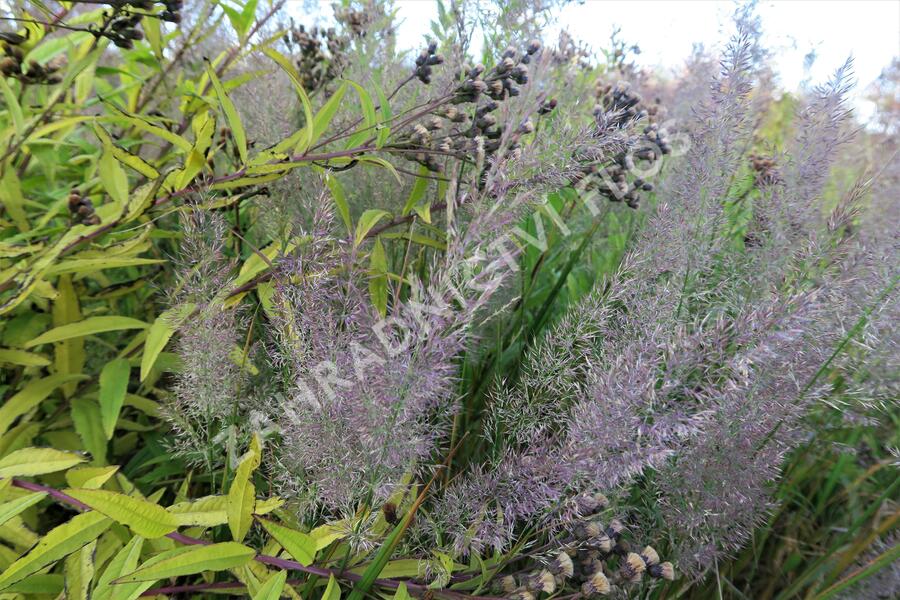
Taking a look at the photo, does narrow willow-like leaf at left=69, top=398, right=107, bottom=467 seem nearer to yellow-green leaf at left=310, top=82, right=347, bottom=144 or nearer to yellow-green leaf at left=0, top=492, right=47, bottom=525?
yellow-green leaf at left=0, top=492, right=47, bottom=525

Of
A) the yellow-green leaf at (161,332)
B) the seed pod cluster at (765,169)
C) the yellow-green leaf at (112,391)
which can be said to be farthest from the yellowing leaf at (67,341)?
the seed pod cluster at (765,169)

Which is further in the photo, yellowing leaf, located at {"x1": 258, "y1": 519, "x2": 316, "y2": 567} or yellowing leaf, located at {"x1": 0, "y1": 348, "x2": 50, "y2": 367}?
yellowing leaf, located at {"x1": 0, "y1": 348, "x2": 50, "y2": 367}

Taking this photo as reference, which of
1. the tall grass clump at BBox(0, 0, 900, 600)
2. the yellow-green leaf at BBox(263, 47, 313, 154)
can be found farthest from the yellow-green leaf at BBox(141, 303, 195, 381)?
the yellow-green leaf at BBox(263, 47, 313, 154)

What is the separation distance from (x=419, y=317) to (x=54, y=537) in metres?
0.58

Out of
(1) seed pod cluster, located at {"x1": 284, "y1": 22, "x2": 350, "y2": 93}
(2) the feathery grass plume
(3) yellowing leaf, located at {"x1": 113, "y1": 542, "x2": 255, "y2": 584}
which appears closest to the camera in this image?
(3) yellowing leaf, located at {"x1": 113, "y1": 542, "x2": 255, "y2": 584}

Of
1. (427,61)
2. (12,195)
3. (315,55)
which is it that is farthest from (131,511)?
(315,55)

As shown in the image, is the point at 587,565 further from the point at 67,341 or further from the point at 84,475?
the point at 67,341

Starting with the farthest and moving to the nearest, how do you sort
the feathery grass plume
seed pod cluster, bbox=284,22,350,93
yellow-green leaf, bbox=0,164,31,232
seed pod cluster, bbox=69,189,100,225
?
seed pod cluster, bbox=284,22,350,93, yellow-green leaf, bbox=0,164,31,232, seed pod cluster, bbox=69,189,100,225, the feathery grass plume

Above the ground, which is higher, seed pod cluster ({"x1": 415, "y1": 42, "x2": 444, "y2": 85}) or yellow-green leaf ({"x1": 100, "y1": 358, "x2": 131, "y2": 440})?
seed pod cluster ({"x1": 415, "y1": 42, "x2": 444, "y2": 85})

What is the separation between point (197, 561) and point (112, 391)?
1.41 ft

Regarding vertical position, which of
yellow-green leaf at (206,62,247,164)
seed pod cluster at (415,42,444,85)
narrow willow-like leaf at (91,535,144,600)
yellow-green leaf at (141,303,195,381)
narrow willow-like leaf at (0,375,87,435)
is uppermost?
seed pod cluster at (415,42,444,85)

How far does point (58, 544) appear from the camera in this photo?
34.6 inches

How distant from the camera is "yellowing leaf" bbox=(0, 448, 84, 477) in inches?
38.0

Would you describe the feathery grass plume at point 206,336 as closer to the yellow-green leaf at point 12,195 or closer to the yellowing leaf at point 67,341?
the yellowing leaf at point 67,341
